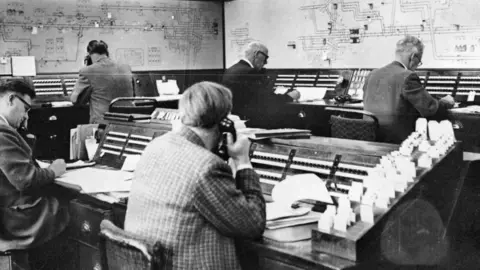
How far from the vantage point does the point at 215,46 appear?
925 cm

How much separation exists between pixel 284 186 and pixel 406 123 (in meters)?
2.08

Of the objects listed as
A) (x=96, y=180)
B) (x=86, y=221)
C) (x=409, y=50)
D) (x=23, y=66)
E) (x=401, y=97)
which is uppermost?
(x=409, y=50)

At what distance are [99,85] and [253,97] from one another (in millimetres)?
1735

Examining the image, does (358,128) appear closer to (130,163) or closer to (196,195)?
(130,163)

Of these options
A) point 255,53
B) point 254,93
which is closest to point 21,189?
point 255,53

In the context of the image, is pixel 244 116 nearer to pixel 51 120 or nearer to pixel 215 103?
pixel 51 120

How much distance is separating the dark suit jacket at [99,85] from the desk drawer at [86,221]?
2462 mm

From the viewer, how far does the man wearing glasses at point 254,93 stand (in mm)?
5137

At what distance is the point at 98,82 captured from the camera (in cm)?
532

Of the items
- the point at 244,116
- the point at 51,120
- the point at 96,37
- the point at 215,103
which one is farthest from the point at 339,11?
the point at 215,103

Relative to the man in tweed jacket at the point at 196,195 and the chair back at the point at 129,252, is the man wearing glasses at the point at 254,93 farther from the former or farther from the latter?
the chair back at the point at 129,252

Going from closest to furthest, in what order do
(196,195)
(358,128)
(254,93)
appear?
(196,195) → (358,128) → (254,93)

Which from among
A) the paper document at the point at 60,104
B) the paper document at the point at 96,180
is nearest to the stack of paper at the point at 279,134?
the paper document at the point at 96,180

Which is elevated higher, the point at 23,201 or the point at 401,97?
the point at 401,97
